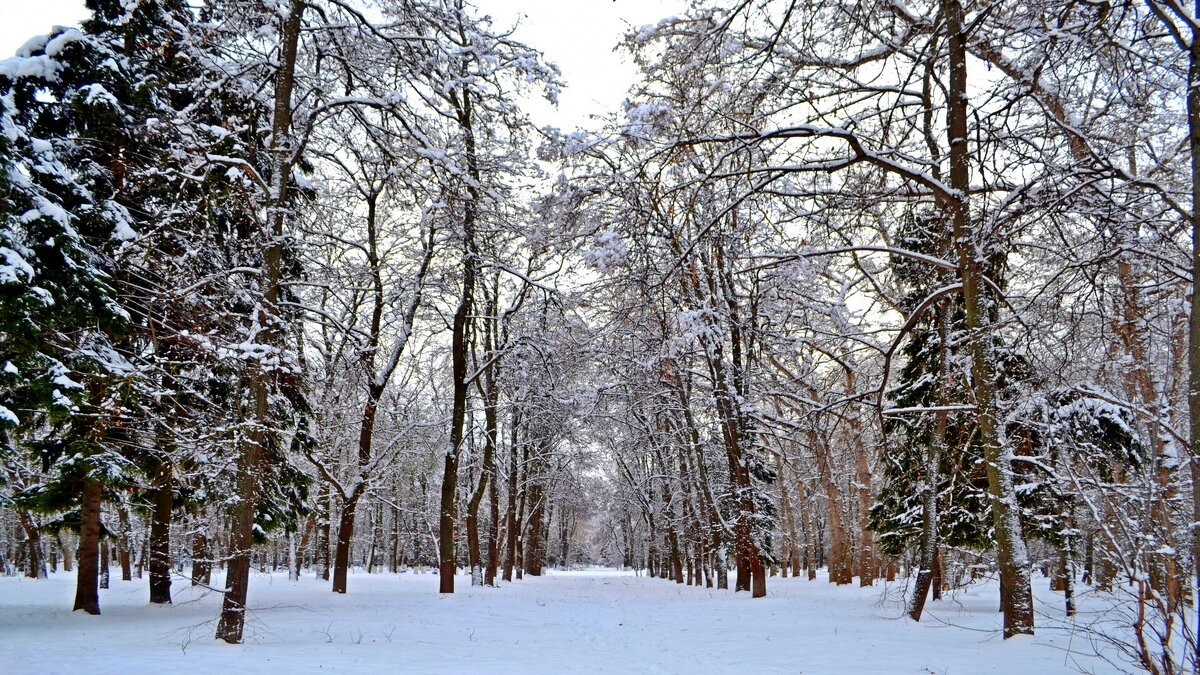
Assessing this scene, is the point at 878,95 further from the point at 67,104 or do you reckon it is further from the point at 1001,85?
the point at 67,104

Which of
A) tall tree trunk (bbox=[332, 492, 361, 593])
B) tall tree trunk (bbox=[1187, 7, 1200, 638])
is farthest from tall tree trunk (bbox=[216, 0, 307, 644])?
tall tree trunk (bbox=[1187, 7, 1200, 638])

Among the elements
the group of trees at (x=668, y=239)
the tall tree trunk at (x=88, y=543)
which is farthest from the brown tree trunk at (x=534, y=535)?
the tall tree trunk at (x=88, y=543)

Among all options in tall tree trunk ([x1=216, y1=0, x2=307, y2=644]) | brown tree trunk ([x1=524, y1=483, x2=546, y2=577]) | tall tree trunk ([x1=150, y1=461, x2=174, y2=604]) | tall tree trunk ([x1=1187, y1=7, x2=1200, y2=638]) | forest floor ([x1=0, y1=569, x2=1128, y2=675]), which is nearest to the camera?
tall tree trunk ([x1=1187, y1=7, x2=1200, y2=638])

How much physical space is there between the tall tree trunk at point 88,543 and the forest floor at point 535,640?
1.31ft

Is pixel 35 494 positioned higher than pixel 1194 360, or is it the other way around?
pixel 1194 360

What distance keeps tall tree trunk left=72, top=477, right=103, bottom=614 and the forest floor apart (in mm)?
398

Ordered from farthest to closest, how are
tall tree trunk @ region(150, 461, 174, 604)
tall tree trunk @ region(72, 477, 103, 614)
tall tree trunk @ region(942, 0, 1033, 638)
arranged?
tall tree trunk @ region(150, 461, 174, 604), tall tree trunk @ region(72, 477, 103, 614), tall tree trunk @ region(942, 0, 1033, 638)

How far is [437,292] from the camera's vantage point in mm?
17766

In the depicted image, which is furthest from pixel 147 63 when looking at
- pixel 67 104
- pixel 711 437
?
pixel 711 437

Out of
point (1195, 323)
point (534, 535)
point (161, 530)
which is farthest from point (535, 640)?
point (534, 535)

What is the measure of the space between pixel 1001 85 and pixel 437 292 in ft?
48.0

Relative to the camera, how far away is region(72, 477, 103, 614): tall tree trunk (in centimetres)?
1083

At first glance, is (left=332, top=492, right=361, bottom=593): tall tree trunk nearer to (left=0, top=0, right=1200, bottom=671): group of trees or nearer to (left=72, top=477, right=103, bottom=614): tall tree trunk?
(left=0, top=0, right=1200, bottom=671): group of trees

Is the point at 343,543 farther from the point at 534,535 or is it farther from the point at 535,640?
the point at 534,535
